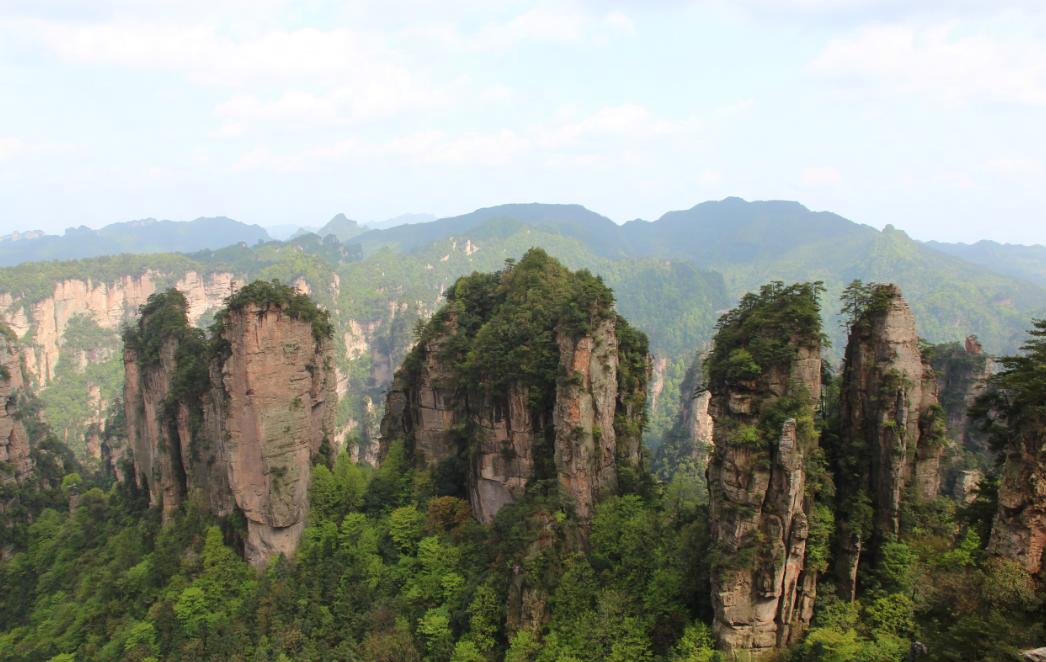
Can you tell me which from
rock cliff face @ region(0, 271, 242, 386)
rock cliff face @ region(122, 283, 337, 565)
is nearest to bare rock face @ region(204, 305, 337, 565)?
rock cliff face @ region(122, 283, 337, 565)

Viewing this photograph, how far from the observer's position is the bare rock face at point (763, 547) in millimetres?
18609

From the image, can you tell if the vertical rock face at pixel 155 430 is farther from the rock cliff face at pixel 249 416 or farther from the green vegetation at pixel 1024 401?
the green vegetation at pixel 1024 401

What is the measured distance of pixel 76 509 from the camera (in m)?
43.5

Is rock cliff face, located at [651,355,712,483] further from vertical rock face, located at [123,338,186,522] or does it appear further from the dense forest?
vertical rock face, located at [123,338,186,522]

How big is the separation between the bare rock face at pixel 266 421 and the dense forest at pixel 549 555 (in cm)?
152

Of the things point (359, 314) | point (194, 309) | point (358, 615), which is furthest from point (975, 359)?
point (194, 309)

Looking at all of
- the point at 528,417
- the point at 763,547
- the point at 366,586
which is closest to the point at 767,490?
the point at 763,547

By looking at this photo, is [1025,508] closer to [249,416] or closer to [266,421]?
[266,421]

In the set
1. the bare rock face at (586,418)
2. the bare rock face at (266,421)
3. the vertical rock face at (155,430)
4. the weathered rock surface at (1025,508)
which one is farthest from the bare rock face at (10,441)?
the weathered rock surface at (1025,508)

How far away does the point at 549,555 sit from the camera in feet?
79.9

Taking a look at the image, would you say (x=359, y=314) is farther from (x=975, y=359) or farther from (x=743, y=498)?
(x=743, y=498)

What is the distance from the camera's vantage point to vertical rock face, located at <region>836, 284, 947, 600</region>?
63.1 feet

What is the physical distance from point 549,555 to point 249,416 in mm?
17416

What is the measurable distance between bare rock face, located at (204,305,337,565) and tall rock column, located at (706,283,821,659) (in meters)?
22.1
